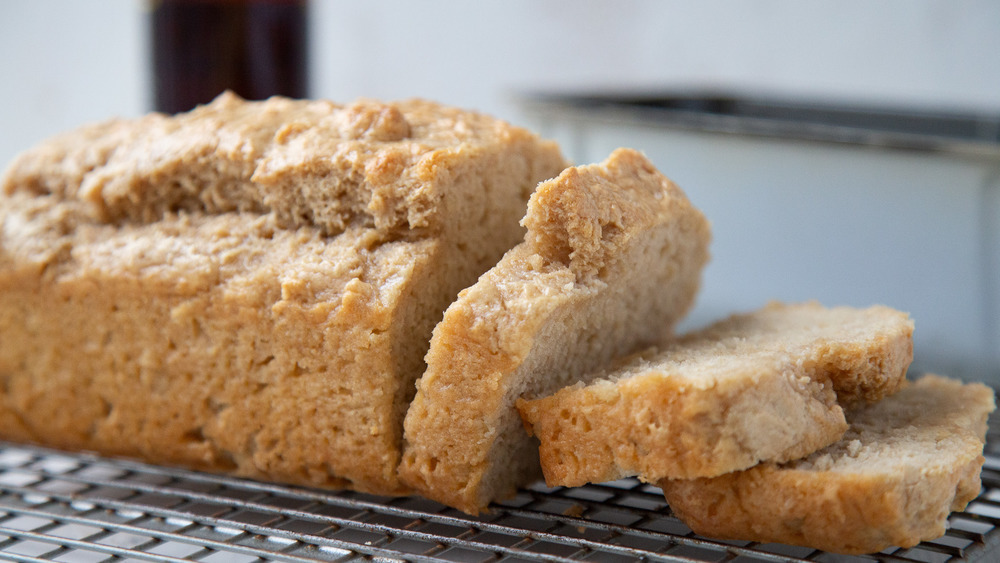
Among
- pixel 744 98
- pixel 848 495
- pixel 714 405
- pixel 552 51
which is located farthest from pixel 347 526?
pixel 552 51

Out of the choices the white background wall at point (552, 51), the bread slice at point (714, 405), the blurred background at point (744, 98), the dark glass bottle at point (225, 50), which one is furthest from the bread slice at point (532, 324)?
the dark glass bottle at point (225, 50)

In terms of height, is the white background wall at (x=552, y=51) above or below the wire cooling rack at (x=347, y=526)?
above

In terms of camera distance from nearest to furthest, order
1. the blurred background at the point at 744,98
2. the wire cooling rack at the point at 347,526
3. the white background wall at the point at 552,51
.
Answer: the wire cooling rack at the point at 347,526, the blurred background at the point at 744,98, the white background wall at the point at 552,51

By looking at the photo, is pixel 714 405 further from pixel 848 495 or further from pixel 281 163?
pixel 281 163

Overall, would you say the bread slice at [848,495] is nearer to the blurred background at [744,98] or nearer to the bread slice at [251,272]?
the bread slice at [251,272]

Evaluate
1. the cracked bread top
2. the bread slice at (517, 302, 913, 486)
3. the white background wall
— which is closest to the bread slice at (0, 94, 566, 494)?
the cracked bread top
